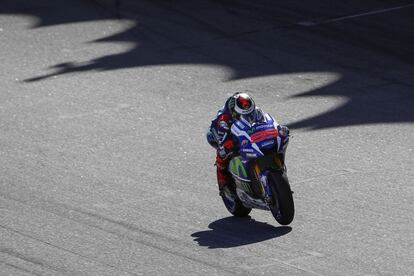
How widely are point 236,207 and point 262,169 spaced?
0.81 m

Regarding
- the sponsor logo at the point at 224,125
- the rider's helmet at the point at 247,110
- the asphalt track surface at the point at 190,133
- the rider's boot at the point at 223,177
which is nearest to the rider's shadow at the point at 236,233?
the asphalt track surface at the point at 190,133

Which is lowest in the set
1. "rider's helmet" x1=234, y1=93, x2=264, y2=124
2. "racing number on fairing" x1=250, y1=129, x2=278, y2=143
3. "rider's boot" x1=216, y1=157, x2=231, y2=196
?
"rider's boot" x1=216, y1=157, x2=231, y2=196

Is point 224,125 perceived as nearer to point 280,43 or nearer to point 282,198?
point 282,198

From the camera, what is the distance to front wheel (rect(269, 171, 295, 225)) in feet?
45.8

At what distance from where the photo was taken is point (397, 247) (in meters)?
13.1

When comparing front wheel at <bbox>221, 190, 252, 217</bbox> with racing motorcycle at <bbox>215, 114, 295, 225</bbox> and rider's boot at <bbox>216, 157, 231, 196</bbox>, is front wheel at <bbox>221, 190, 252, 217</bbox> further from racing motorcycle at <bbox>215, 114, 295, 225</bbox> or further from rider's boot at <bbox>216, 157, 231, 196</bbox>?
rider's boot at <bbox>216, 157, 231, 196</bbox>

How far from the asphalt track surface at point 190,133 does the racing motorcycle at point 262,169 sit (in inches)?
11.3

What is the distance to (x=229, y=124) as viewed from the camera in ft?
48.4

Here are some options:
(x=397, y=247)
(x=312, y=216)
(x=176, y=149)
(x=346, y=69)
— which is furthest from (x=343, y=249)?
(x=346, y=69)

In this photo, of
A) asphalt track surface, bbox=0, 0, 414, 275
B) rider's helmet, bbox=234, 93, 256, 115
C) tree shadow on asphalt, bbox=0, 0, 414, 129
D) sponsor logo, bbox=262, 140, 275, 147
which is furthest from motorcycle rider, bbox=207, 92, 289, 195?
tree shadow on asphalt, bbox=0, 0, 414, 129

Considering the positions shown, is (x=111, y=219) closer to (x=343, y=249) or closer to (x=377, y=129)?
(x=343, y=249)

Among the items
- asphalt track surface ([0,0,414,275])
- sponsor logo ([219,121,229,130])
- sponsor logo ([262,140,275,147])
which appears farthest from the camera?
sponsor logo ([219,121,229,130])

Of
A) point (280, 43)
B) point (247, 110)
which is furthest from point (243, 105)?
point (280, 43)

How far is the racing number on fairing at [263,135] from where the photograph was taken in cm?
1437
